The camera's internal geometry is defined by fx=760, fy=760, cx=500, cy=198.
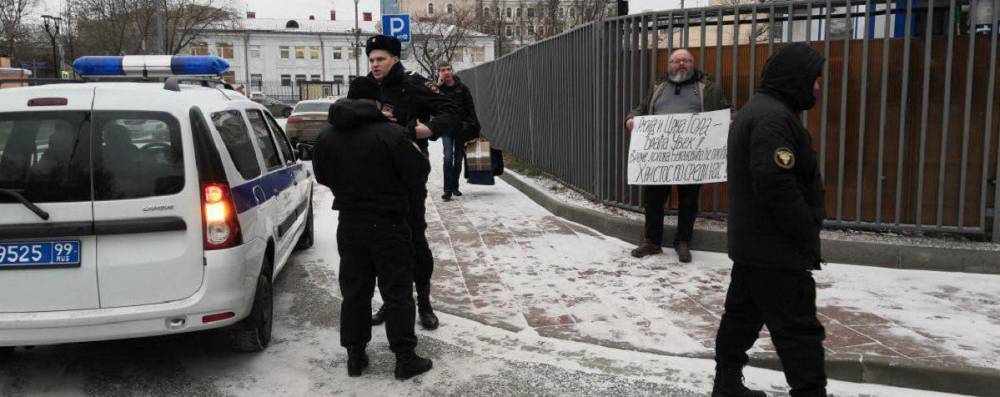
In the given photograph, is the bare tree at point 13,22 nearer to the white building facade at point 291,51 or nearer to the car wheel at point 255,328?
the white building facade at point 291,51

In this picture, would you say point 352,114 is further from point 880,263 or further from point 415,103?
point 880,263

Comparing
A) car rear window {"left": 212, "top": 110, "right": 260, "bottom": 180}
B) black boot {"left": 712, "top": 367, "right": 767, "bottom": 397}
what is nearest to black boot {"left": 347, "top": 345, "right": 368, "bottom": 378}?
car rear window {"left": 212, "top": 110, "right": 260, "bottom": 180}

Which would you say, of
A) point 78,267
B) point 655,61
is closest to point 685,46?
point 655,61

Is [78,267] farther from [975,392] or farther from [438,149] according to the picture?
[438,149]

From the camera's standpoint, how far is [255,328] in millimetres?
4473

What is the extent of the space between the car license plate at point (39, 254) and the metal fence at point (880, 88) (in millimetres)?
5394

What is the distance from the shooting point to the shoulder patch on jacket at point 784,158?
10.5 ft

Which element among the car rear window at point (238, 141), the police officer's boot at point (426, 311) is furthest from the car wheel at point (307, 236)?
the police officer's boot at point (426, 311)

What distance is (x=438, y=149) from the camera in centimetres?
1994

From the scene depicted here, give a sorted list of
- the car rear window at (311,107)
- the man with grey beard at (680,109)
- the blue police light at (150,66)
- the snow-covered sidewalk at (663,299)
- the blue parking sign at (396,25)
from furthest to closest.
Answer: the car rear window at (311,107), the blue parking sign at (396,25), the blue police light at (150,66), the man with grey beard at (680,109), the snow-covered sidewalk at (663,299)

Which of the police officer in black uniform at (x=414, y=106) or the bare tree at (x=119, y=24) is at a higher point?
the bare tree at (x=119, y=24)

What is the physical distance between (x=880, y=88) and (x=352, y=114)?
4756mm

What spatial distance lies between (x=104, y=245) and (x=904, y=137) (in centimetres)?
609

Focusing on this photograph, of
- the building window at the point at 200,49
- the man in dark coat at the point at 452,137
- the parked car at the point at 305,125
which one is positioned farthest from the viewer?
the building window at the point at 200,49
